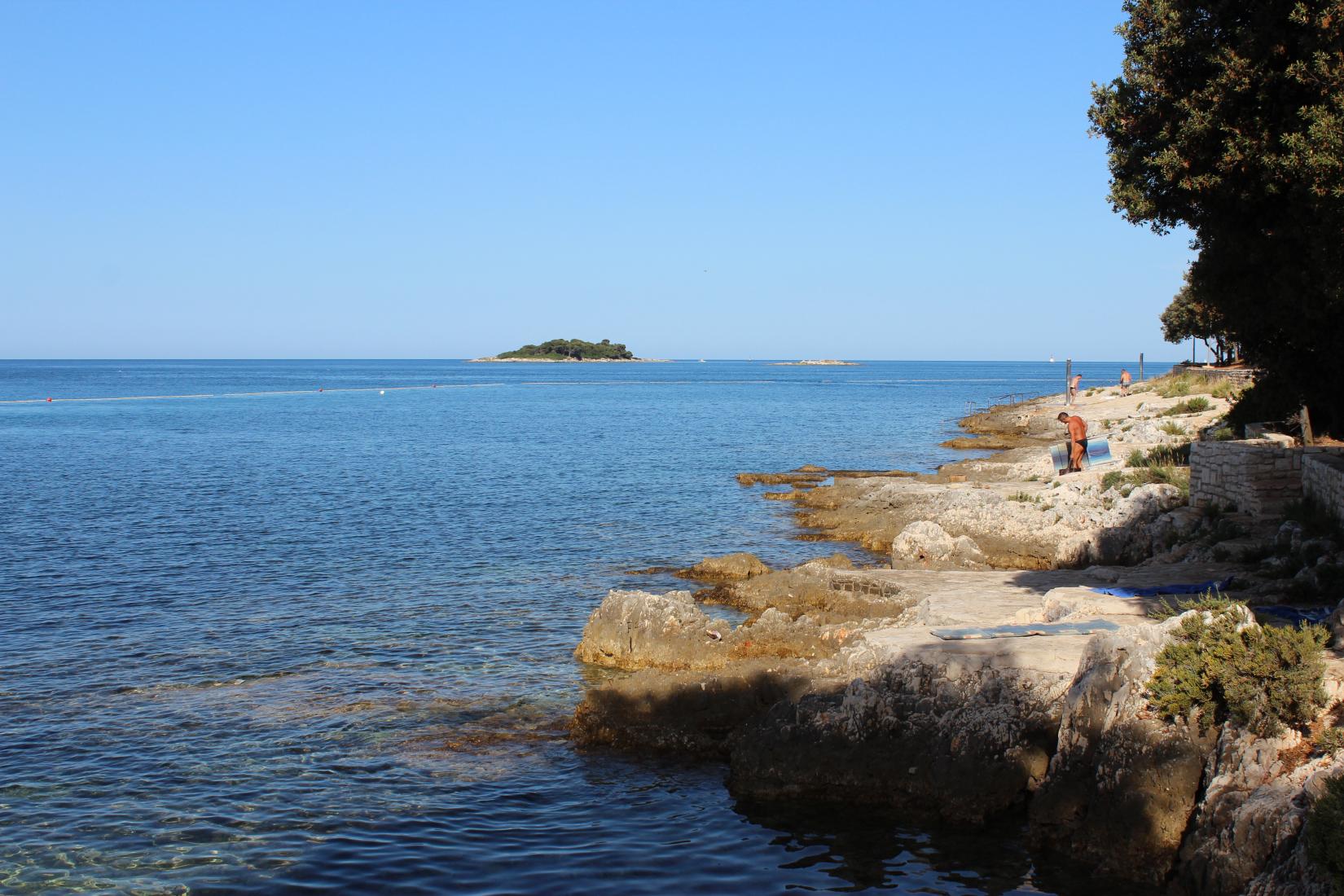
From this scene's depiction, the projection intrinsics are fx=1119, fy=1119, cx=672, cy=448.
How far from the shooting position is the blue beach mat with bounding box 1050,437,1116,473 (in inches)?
1197

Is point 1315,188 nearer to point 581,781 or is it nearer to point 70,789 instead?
point 581,781

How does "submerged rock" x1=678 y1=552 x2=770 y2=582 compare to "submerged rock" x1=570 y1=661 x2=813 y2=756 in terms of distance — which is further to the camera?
"submerged rock" x1=678 y1=552 x2=770 y2=582

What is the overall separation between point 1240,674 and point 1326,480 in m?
8.62

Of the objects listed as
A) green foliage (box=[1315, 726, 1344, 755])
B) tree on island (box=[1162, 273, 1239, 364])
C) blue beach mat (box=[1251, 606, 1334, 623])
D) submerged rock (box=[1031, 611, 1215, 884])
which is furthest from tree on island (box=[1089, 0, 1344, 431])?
tree on island (box=[1162, 273, 1239, 364])

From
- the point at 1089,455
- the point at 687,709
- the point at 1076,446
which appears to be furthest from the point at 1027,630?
the point at 1089,455

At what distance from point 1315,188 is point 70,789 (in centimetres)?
1506

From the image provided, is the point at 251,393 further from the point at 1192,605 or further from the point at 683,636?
the point at 1192,605

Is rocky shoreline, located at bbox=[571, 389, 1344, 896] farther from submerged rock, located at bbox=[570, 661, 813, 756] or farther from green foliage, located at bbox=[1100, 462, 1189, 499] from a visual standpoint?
green foliage, located at bbox=[1100, 462, 1189, 499]

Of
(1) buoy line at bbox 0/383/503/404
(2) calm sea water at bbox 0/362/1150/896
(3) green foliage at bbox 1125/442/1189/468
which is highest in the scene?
(1) buoy line at bbox 0/383/503/404

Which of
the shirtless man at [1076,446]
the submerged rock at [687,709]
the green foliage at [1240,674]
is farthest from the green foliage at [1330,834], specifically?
the shirtless man at [1076,446]

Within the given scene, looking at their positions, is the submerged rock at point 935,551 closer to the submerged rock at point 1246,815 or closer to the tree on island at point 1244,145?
the tree on island at point 1244,145

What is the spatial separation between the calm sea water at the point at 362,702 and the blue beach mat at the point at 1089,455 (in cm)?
800

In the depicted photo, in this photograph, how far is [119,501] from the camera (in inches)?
1406

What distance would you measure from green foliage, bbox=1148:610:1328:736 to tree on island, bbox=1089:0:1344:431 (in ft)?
14.8
